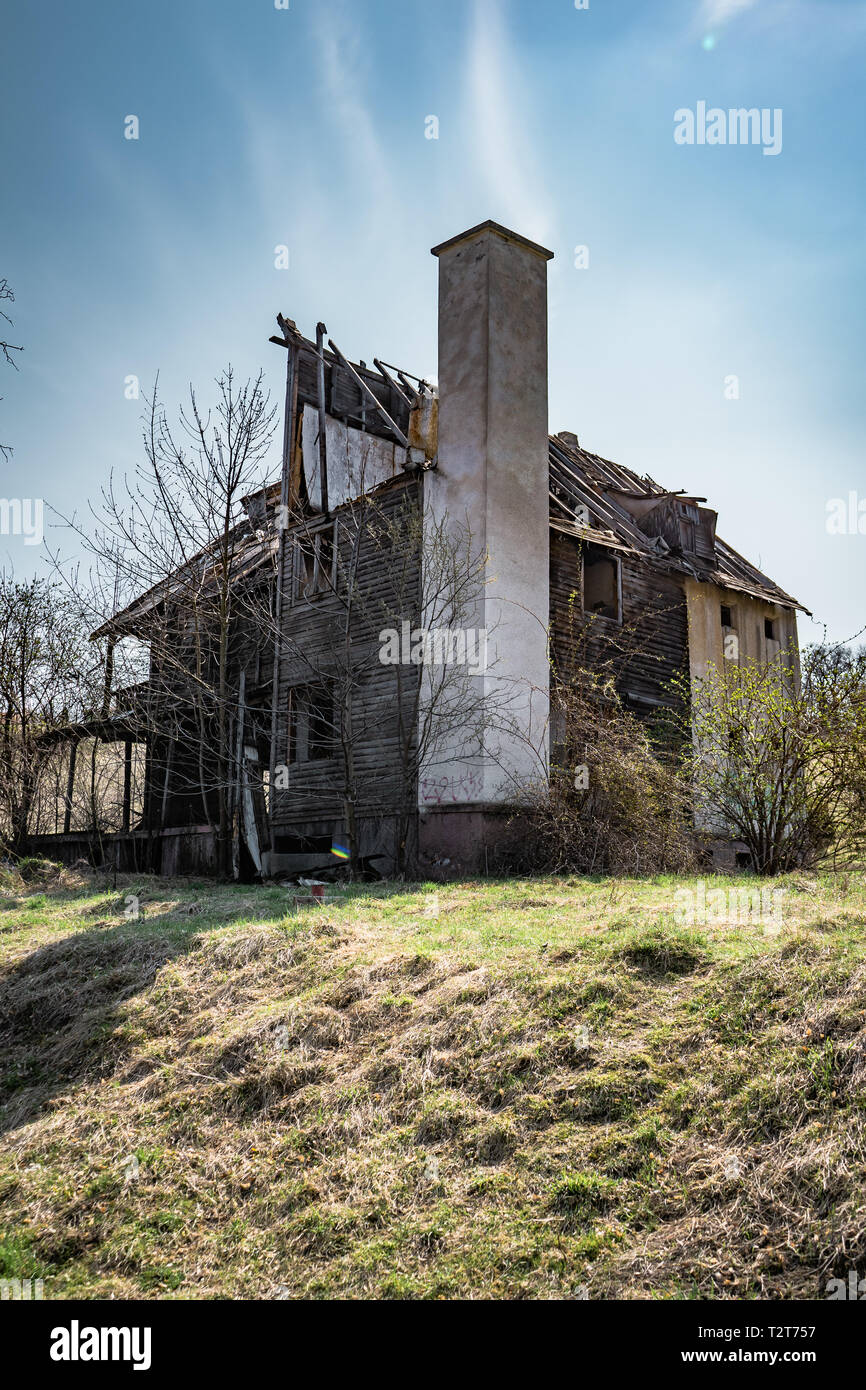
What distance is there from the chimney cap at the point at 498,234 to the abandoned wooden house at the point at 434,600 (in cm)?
4

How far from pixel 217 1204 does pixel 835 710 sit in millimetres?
8979

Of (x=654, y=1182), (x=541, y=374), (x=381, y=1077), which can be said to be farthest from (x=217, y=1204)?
(x=541, y=374)

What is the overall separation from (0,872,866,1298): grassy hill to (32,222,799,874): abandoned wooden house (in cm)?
641

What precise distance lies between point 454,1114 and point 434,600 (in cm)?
987

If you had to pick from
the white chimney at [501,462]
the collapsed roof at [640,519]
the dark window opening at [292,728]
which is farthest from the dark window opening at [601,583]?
the dark window opening at [292,728]

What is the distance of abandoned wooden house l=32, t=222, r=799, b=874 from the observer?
1472cm

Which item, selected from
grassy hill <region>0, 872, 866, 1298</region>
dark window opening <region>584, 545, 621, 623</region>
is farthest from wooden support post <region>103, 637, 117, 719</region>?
grassy hill <region>0, 872, 866, 1298</region>

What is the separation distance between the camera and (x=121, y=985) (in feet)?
26.7

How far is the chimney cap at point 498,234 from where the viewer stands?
52.9 ft

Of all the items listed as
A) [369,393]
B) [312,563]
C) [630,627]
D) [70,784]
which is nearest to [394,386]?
[369,393]

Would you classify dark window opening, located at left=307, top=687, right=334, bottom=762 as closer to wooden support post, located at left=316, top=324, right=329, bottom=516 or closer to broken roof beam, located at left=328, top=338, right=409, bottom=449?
wooden support post, located at left=316, top=324, right=329, bottom=516

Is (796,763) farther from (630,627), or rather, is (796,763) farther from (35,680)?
(35,680)

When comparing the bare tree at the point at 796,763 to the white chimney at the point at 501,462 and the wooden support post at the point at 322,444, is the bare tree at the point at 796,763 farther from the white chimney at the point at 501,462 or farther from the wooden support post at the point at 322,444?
the wooden support post at the point at 322,444
